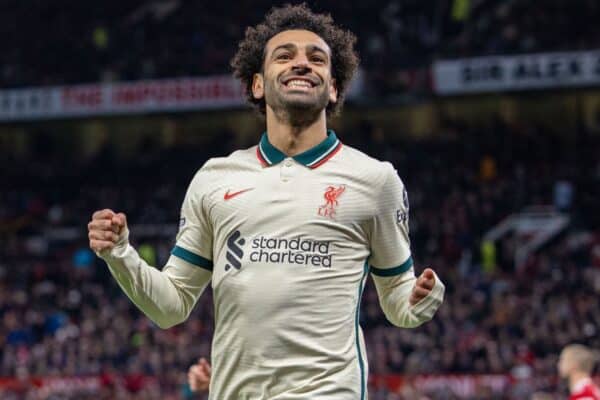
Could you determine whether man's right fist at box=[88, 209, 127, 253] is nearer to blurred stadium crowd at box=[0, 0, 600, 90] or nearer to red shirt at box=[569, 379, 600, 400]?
red shirt at box=[569, 379, 600, 400]

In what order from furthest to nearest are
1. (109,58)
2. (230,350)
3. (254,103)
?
(109,58), (254,103), (230,350)

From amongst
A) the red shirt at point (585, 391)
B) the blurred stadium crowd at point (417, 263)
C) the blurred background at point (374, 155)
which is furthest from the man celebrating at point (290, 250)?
the blurred background at point (374, 155)

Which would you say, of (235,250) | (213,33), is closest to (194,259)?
(235,250)

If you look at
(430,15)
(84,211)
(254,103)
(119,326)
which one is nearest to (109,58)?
(84,211)

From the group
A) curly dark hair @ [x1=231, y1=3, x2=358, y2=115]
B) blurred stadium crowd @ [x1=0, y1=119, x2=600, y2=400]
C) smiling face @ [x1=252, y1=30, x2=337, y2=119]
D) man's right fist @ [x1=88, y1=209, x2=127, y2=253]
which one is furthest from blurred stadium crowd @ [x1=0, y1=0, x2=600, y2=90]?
man's right fist @ [x1=88, y1=209, x2=127, y2=253]

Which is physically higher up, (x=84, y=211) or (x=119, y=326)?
(x=84, y=211)

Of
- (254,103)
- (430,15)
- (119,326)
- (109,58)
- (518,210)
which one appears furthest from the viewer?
(109,58)

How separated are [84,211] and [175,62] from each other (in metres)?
3.85

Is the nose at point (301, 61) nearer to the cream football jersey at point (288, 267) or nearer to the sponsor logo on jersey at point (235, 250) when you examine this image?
the cream football jersey at point (288, 267)

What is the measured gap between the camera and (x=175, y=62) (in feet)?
92.8

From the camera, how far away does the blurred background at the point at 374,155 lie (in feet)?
62.2

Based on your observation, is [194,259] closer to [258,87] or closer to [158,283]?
[158,283]

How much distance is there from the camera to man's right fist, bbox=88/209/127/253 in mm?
3809

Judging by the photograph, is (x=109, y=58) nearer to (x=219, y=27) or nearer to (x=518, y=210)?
(x=219, y=27)
